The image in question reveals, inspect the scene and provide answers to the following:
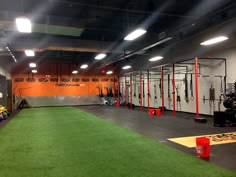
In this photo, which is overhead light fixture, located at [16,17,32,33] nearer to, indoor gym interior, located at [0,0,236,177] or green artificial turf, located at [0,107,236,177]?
indoor gym interior, located at [0,0,236,177]

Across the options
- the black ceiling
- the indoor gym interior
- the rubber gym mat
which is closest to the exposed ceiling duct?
the indoor gym interior

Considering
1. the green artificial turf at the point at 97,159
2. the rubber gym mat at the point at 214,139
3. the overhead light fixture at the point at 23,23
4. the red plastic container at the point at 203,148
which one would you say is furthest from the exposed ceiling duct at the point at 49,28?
the red plastic container at the point at 203,148

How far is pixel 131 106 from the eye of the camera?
15.5m

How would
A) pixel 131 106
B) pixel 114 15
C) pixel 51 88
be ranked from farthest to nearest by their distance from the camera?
1. pixel 51 88
2. pixel 131 106
3. pixel 114 15

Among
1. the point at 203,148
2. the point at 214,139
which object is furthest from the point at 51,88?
the point at 203,148

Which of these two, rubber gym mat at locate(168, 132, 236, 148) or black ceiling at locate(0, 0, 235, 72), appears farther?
black ceiling at locate(0, 0, 235, 72)

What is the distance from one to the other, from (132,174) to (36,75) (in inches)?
697

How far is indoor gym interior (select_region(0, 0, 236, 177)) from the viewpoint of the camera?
3875 mm

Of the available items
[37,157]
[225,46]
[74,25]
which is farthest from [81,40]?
[37,157]

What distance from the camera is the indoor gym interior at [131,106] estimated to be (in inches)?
153

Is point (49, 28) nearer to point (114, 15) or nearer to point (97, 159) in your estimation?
point (114, 15)

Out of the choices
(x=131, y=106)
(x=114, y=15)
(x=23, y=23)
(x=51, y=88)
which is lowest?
(x=131, y=106)

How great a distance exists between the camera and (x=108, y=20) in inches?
380

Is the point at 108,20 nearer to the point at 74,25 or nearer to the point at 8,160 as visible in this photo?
the point at 74,25
